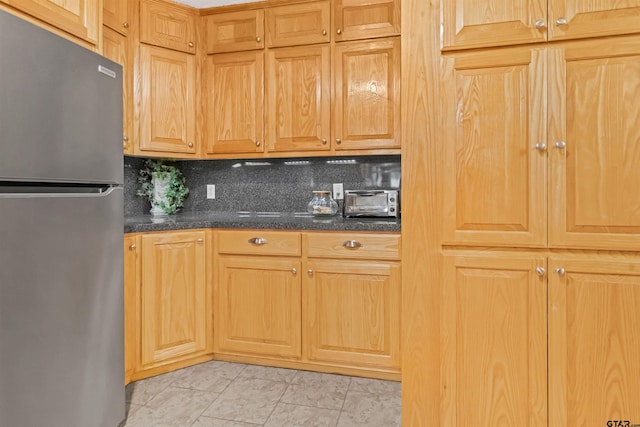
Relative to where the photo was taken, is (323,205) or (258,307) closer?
(258,307)

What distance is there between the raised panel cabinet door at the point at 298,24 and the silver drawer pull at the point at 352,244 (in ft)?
4.45

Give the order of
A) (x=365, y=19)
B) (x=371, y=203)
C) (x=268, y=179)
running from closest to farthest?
(x=365, y=19), (x=371, y=203), (x=268, y=179)

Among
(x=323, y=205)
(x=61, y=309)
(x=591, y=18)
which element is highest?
(x=591, y=18)

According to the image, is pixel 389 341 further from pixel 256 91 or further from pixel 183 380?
pixel 256 91

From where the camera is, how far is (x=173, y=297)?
234 centimetres

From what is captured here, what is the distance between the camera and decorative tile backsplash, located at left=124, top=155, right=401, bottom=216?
109 inches

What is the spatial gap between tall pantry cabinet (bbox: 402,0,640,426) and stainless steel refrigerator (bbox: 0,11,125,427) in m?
1.22

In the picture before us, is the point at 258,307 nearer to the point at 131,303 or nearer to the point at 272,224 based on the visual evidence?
the point at 272,224

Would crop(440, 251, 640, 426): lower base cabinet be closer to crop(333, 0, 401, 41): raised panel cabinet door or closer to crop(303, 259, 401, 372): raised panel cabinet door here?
crop(303, 259, 401, 372): raised panel cabinet door

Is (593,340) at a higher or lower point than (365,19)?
lower

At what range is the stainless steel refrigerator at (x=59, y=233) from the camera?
1.14 meters

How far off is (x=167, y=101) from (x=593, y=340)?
8.69ft

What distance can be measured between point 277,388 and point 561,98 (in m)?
1.96

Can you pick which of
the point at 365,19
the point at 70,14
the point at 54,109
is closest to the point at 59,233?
the point at 54,109
